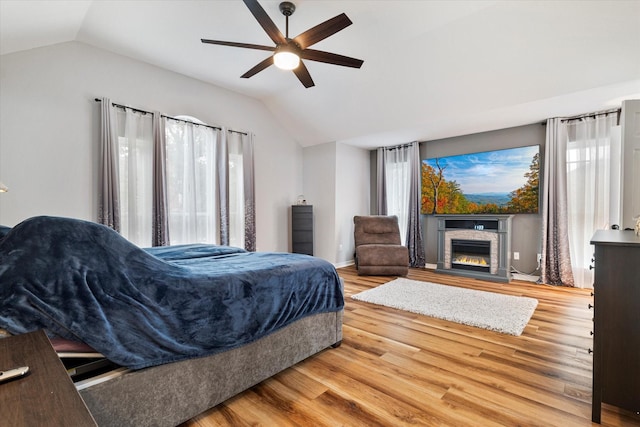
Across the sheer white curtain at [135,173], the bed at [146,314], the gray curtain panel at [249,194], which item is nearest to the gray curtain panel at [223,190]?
the gray curtain panel at [249,194]

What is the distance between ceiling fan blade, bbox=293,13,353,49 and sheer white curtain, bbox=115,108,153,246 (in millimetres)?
2461

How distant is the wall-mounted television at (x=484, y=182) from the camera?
4.46m

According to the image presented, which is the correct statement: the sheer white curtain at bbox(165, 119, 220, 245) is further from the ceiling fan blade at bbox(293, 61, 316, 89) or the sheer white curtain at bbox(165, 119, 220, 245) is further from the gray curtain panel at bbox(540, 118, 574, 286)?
the gray curtain panel at bbox(540, 118, 574, 286)

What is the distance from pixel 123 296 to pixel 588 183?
5.24 metres

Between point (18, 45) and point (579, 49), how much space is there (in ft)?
17.8

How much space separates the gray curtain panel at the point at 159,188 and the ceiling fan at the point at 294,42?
1.71 m

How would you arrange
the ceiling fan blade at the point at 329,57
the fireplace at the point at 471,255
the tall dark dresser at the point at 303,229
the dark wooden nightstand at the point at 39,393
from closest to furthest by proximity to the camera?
1. the dark wooden nightstand at the point at 39,393
2. the ceiling fan blade at the point at 329,57
3. the fireplace at the point at 471,255
4. the tall dark dresser at the point at 303,229

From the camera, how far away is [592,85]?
316 centimetres

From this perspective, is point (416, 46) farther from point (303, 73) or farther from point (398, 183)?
point (398, 183)

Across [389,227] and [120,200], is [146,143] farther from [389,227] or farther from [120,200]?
[389,227]

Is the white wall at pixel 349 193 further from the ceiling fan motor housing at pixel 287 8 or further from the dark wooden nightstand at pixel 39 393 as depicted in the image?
the dark wooden nightstand at pixel 39 393

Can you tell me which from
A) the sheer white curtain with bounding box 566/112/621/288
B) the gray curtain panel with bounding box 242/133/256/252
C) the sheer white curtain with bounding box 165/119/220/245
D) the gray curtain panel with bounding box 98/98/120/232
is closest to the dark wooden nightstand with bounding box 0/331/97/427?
the gray curtain panel with bounding box 98/98/120/232

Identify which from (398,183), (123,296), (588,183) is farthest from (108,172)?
(588,183)

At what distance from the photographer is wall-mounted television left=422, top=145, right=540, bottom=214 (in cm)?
446
